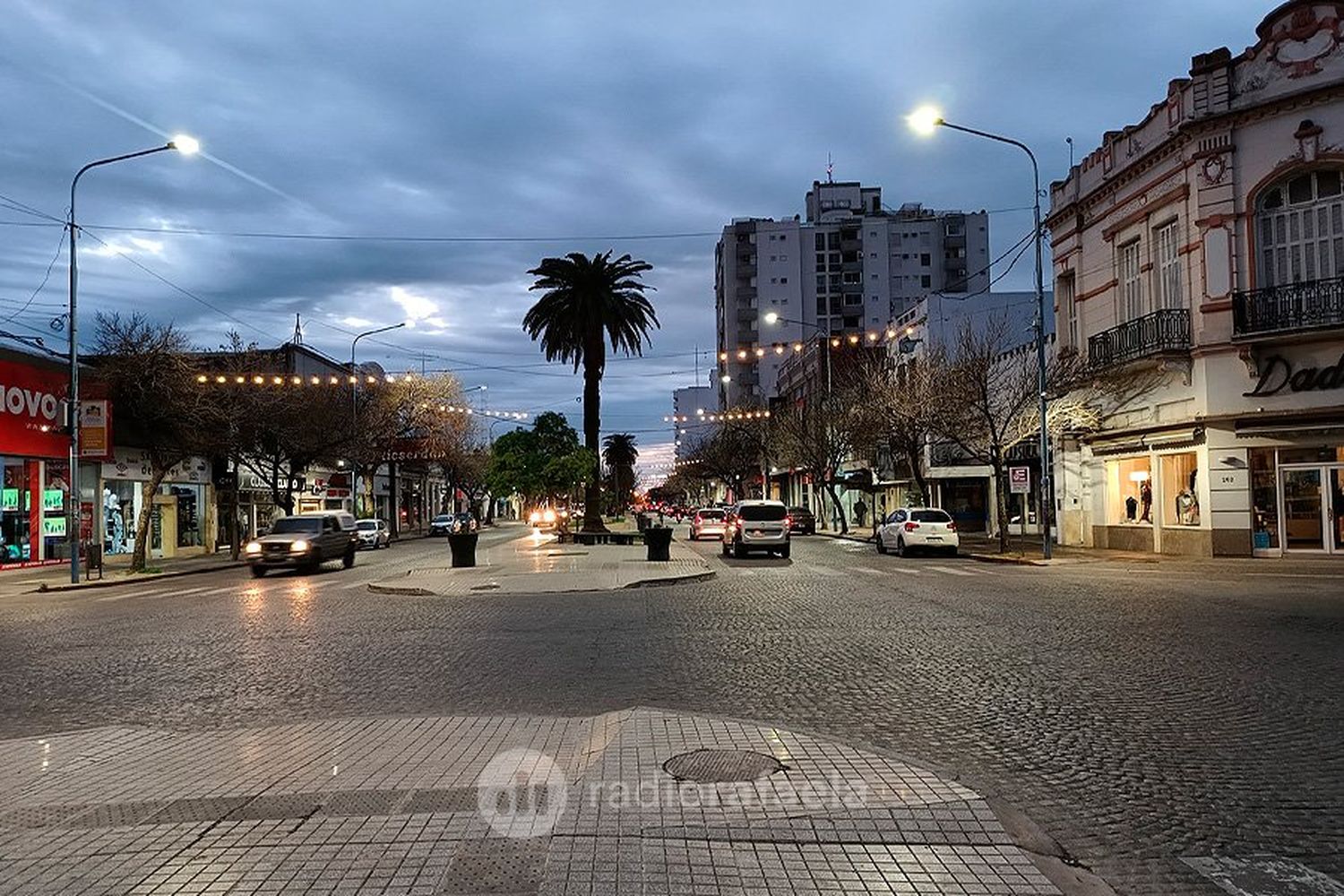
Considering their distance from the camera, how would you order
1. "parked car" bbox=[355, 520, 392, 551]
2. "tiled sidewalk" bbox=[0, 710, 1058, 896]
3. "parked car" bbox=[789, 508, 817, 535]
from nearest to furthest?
"tiled sidewalk" bbox=[0, 710, 1058, 896]
"parked car" bbox=[355, 520, 392, 551]
"parked car" bbox=[789, 508, 817, 535]

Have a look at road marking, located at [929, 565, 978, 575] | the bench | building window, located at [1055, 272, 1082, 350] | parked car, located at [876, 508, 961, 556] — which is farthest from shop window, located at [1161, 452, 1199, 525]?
the bench

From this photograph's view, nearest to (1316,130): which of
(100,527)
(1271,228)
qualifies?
(1271,228)

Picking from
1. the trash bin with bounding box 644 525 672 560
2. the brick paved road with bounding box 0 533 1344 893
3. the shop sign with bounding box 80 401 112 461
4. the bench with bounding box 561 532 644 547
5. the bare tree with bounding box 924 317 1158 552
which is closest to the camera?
the brick paved road with bounding box 0 533 1344 893

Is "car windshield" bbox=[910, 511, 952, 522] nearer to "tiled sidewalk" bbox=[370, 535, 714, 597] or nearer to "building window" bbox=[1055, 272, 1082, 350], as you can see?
"tiled sidewalk" bbox=[370, 535, 714, 597]

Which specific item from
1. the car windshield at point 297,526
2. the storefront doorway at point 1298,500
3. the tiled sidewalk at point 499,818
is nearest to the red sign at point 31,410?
the car windshield at point 297,526

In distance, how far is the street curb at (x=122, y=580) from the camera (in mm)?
26078

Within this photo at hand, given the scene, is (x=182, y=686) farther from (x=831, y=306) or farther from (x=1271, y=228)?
(x=831, y=306)

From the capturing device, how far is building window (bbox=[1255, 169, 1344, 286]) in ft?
84.9

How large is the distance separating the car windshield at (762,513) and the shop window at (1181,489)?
11395 mm

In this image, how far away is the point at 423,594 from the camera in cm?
2052

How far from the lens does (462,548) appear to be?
88.8 ft

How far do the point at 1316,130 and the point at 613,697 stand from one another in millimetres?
25633

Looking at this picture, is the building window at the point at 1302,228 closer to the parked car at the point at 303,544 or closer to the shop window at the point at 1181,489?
the shop window at the point at 1181,489

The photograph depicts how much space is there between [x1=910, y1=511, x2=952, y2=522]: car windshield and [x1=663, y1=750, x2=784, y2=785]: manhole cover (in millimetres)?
27210
